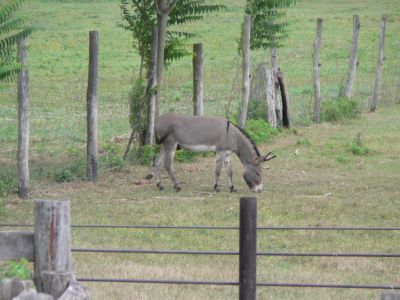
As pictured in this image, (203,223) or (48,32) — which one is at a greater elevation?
(48,32)

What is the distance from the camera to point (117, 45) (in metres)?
40.0

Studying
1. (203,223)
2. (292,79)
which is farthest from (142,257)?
(292,79)

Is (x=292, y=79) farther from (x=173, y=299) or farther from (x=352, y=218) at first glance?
(x=173, y=299)

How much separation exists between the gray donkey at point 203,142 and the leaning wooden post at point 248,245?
8.54 meters

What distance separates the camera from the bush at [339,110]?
79.3 feet

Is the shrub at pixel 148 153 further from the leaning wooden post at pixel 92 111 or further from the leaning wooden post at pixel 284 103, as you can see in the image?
the leaning wooden post at pixel 284 103

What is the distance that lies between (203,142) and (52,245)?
9.96 meters

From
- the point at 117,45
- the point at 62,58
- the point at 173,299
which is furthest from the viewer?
the point at 117,45

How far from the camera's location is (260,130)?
2050 centimetres

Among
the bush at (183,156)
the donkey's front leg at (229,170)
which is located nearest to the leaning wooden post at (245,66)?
the bush at (183,156)

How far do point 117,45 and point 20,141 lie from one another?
26.8 metres

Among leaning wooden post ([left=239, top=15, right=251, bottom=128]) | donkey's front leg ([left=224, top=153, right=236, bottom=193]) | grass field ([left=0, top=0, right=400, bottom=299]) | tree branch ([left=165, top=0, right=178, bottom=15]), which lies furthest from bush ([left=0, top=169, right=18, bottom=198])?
leaning wooden post ([left=239, top=15, right=251, bottom=128])

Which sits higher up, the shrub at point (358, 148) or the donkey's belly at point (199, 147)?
the donkey's belly at point (199, 147)

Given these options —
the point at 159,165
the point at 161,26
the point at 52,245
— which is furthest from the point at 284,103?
the point at 52,245
